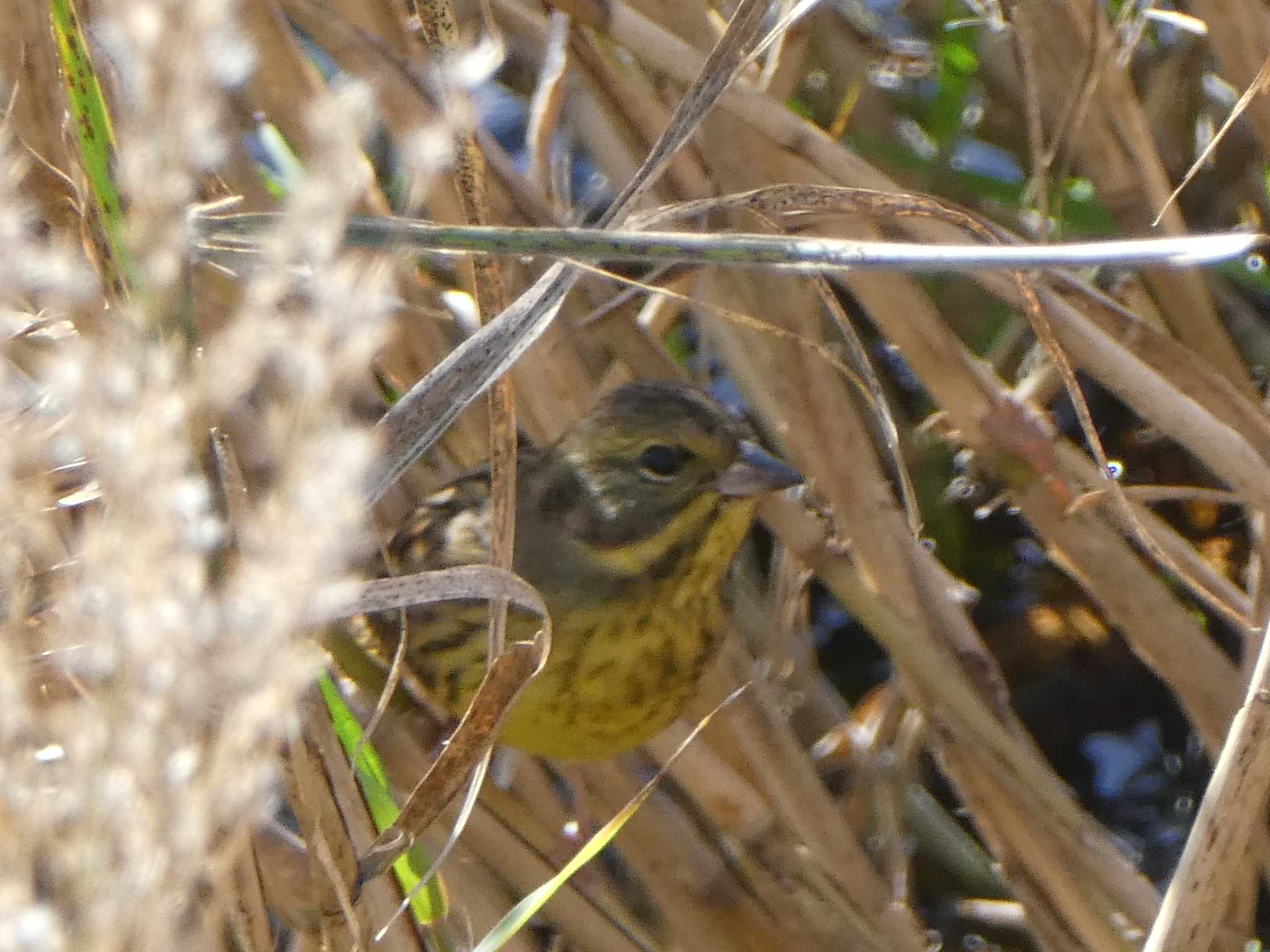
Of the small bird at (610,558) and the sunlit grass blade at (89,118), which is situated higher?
the sunlit grass blade at (89,118)

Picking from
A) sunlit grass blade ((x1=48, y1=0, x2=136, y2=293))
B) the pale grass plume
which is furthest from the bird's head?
the pale grass plume

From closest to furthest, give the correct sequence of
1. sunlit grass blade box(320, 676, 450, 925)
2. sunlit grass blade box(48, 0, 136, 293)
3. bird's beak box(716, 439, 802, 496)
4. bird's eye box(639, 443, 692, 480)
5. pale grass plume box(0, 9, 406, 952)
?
1. pale grass plume box(0, 9, 406, 952)
2. sunlit grass blade box(48, 0, 136, 293)
3. sunlit grass blade box(320, 676, 450, 925)
4. bird's beak box(716, 439, 802, 496)
5. bird's eye box(639, 443, 692, 480)

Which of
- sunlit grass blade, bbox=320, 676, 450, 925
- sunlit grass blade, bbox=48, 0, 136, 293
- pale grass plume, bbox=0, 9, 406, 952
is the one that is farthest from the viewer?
sunlit grass blade, bbox=320, 676, 450, 925

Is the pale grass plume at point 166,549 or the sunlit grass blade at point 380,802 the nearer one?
the pale grass plume at point 166,549

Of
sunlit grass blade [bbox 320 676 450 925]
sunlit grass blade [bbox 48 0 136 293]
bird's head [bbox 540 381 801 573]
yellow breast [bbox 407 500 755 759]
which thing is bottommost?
yellow breast [bbox 407 500 755 759]

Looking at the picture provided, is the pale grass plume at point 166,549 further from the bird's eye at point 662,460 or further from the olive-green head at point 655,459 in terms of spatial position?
the bird's eye at point 662,460

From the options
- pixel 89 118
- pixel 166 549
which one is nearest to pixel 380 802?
pixel 89 118

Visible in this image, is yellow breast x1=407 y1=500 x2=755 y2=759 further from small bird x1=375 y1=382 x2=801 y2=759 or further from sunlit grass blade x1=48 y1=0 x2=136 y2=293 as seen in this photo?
sunlit grass blade x1=48 y1=0 x2=136 y2=293

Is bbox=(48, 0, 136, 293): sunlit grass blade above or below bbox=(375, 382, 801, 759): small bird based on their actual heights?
above

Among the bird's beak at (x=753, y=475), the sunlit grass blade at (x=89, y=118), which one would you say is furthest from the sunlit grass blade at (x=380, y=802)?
the bird's beak at (x=753, y=475)
